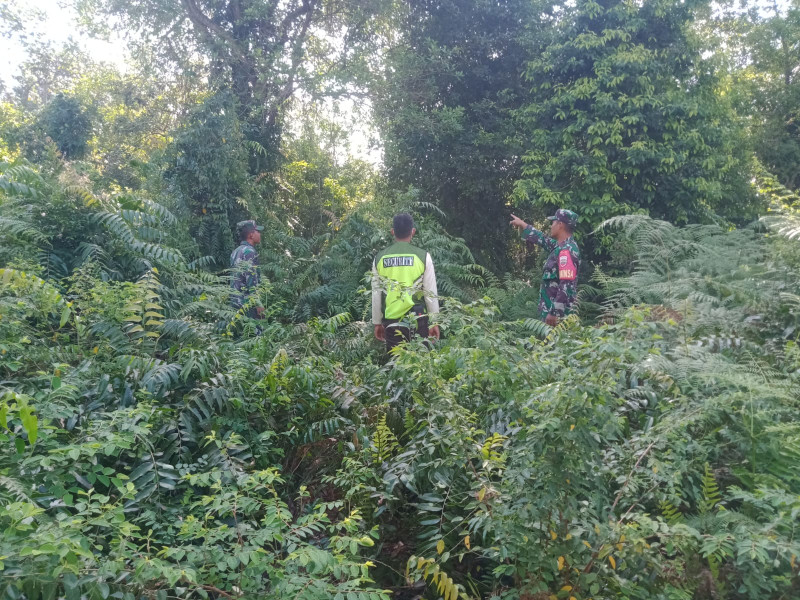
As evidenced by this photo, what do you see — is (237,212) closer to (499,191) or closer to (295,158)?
(295,158)

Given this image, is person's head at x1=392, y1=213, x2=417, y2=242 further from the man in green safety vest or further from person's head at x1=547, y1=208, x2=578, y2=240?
person's head at x1=547, y1=208, x2=578, y2=240

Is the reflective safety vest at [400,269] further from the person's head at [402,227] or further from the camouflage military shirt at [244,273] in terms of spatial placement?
the camouflage military shirt at [244,273]

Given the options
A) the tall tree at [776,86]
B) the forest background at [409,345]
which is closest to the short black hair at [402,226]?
the forest background at [409,345]

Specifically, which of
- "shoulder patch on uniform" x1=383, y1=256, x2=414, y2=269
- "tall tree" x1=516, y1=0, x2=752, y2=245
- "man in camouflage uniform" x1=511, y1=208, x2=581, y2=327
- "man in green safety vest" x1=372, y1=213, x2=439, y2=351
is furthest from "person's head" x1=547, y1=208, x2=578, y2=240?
"tall tree" x1=516, y1=0, x2=752, y2=245

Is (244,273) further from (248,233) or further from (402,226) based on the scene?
(402,226)

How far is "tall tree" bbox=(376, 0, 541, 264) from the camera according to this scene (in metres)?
12.2

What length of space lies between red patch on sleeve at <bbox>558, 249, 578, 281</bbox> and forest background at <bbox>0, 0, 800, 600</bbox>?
2.16 feet

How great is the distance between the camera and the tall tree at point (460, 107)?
1223cm

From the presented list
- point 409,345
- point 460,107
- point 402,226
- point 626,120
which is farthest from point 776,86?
point 409,345

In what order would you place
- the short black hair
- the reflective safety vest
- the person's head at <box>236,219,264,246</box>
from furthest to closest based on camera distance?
the person's head at <box>236,219,264,246</box>
the short black hair
the reflective safety vest

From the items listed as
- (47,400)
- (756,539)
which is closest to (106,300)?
(47,400)

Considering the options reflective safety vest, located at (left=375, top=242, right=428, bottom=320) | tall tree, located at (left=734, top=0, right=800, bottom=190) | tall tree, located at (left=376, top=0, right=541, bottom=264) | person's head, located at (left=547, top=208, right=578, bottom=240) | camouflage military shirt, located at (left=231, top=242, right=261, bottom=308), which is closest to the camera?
reflective safety vest, located at (left=375, top=242, right=428, bottom=320)

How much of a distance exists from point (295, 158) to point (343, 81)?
6.26ft

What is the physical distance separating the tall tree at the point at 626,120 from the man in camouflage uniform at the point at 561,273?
12.6ft
